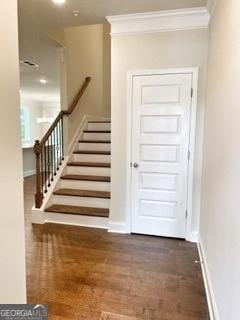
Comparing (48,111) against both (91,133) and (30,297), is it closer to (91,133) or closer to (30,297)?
(91,133)

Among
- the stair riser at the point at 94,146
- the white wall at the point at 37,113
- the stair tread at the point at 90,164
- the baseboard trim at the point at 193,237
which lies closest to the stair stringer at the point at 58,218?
the stair tread at the point at 90,164

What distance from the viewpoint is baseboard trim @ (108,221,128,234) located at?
3.37m

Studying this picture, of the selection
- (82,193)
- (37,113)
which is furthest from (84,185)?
(37,113)

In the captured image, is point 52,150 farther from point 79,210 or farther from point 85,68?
point 85,68

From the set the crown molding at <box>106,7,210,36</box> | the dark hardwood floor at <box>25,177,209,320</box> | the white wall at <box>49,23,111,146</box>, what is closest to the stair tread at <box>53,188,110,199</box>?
the dark hardwood floor at <box>25,177,209,320</box>

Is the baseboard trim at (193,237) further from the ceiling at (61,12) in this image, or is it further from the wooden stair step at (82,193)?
the ceiling at (61,12)

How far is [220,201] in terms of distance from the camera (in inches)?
71.1

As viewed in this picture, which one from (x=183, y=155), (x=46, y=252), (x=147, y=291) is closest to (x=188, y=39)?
(x=183, y=155)

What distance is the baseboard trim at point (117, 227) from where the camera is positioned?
133 inches

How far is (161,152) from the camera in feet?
10.3

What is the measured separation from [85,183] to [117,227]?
985 millimetres

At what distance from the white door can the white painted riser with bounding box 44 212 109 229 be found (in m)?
0.52

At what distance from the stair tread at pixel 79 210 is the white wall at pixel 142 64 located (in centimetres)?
22

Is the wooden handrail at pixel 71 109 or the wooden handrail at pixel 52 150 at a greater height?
the wooden handrail at pixel 71 109
